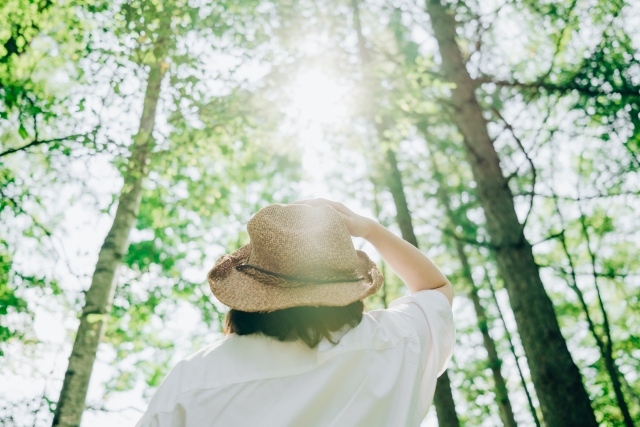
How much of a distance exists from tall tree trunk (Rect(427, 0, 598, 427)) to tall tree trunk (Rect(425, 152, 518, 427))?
5786 millimetres

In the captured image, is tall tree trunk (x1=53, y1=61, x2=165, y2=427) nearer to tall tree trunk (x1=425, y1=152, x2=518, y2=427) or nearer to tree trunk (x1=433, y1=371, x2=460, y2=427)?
tree trunk (x1=433, y1=371, x2=460, y2=427)

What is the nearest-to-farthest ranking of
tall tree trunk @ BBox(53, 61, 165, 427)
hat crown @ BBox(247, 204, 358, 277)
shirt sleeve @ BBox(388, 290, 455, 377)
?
hat crown @ BBox(247, 204, 358, 277)
shirt sleeve @ BBox(388, 290, 455, 377)
tall tree trunk @ BBox(53, 61, 165, 427)

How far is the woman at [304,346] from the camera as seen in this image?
114 centimetres

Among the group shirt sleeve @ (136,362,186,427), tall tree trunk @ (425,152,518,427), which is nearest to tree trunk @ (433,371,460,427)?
tall tree trunk @ (425,152,518,427)

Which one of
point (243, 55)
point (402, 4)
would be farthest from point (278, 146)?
point (402, 4)

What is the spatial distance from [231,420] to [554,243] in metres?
16.5

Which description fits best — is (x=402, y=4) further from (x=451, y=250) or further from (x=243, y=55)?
(x=451, y=250)

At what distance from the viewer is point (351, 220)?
5.59 feet

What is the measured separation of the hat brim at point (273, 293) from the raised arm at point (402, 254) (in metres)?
0.32

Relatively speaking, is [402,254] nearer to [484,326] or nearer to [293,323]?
[293,323]

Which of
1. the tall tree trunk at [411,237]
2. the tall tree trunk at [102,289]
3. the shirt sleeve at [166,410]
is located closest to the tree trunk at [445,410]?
the tall tree trunk at [411,237]

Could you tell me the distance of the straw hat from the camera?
1.25 meters

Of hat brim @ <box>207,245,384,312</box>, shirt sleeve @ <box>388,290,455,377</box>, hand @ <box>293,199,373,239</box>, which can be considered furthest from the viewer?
hand @ <box>293,199,373,239</box>

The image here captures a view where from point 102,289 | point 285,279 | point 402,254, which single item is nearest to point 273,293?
point 285,279
